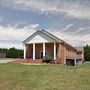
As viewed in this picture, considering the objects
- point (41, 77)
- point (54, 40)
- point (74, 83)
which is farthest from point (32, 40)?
point (74, 83)

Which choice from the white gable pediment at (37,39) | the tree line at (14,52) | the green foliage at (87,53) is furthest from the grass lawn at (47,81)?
the green foliage at (87,53)

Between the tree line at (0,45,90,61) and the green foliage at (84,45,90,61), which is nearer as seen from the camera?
the green foliage at (84,45,90,61)

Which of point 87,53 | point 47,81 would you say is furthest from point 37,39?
point 87,53

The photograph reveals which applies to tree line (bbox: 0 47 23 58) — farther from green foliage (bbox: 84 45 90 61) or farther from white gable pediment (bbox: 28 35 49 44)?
white gable pediment (bbox: 28 35 49 44)

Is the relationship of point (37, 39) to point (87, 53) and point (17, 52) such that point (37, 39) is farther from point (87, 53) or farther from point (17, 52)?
point (87, 53)

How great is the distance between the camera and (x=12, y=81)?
48.9 ft

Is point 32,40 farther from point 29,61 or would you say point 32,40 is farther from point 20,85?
point 20,85

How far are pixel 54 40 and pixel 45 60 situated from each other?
3928 mm

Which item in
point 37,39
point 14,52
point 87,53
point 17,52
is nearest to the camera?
point 37,39

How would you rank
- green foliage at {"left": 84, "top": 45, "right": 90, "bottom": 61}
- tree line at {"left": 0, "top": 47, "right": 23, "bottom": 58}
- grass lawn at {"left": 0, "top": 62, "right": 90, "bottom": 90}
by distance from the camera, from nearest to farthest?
grass lawn at {"left": 0, "top": 62, "right": 90, "bottom": 90} < green foliage at {"left": 84, "top": 45, "right": 90, "bottom": 61} < tree line at {"left": 0, "top": 47, "right": 23, "bottom": 58}

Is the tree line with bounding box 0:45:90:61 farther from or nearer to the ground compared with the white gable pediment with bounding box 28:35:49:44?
nearer to the ground

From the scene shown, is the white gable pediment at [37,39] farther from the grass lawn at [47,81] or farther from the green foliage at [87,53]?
the green foliage at [87,53]

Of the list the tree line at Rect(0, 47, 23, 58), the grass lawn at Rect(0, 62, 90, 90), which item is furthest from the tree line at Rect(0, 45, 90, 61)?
the grass lawn at Rect(0, 62, 90, 90)

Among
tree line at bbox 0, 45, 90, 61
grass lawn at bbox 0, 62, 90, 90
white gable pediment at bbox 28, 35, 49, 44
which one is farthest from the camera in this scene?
tree line at bbox 0, 45, 90, 61
